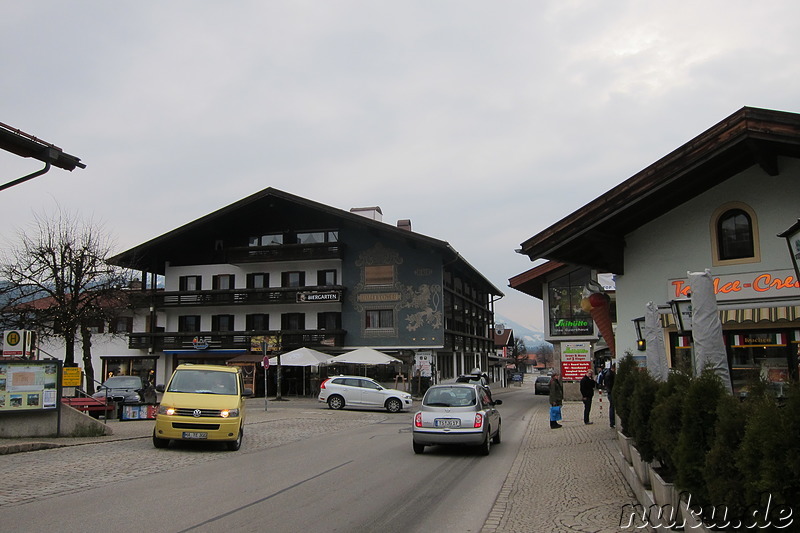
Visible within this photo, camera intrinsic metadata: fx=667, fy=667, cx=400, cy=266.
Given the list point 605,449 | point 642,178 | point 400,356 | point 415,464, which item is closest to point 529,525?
point 415,464

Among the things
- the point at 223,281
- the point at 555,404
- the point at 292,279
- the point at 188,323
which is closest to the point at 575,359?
the point at 555,404

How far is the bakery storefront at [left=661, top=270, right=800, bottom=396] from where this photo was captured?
444 inches

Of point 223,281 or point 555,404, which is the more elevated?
point 223,281

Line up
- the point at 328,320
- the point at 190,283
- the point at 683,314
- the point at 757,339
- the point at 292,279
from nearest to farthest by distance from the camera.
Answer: the point at 683,314 < the point at 757,339 < the point at 328,320 < the point at 292,279 < the point at 190,283

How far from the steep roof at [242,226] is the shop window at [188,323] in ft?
13.6

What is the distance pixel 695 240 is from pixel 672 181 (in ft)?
4.61

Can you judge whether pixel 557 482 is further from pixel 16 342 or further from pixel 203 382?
pixel 16 342

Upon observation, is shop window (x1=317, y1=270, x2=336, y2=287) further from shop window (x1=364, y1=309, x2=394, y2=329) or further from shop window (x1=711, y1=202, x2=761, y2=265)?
shop window (x1=711, y1=202, x2=761, y2=265)

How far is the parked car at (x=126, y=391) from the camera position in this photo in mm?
27234

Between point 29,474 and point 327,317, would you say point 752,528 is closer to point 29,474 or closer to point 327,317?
point 29,474

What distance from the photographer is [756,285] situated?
37.7 feet

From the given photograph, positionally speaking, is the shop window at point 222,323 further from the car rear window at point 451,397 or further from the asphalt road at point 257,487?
the car rear window at point 451,397

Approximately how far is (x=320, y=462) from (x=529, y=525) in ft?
20.6

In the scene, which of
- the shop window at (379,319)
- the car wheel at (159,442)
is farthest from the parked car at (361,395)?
the car wheel at (159,442)
